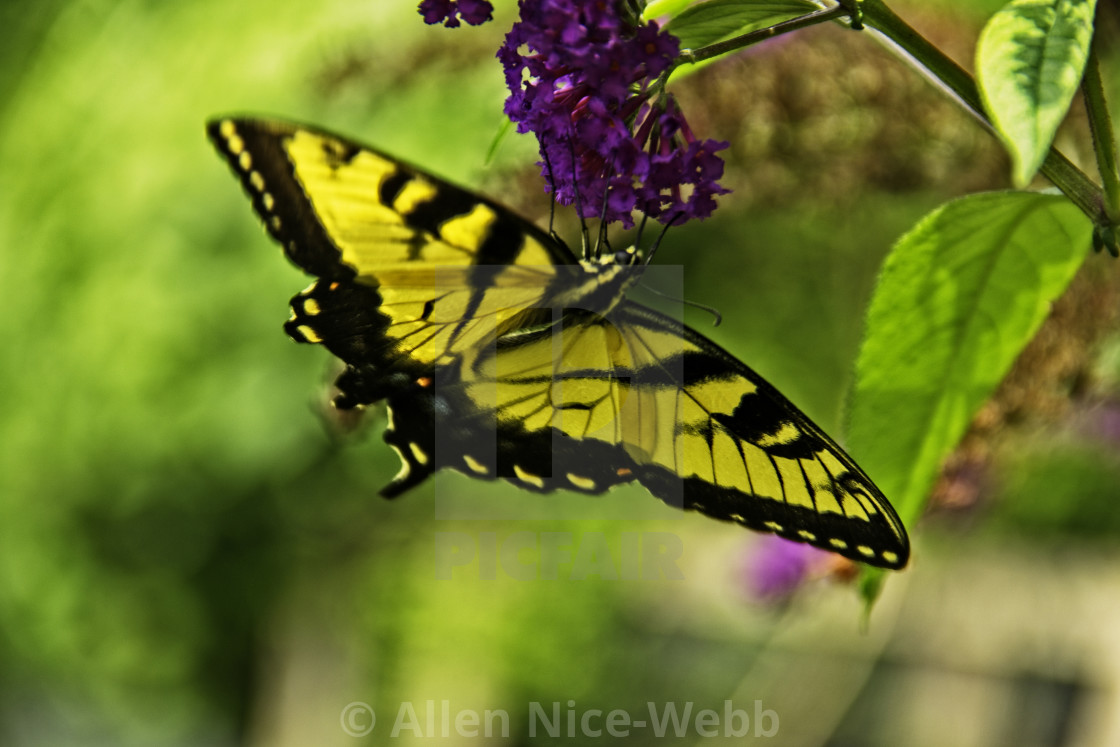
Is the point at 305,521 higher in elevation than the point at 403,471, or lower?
lower

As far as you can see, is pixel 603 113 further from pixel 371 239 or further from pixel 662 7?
pixel 371 239

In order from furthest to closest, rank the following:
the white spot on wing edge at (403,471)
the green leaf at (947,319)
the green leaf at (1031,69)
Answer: the white spot on wing edge at (403,471) < the green leaf at (947,319) < the green leaf at (1031,69)

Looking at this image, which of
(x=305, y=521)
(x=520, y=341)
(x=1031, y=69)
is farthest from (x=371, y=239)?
(x=305, y=521)

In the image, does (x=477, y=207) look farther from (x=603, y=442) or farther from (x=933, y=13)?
(x=933, y=13)

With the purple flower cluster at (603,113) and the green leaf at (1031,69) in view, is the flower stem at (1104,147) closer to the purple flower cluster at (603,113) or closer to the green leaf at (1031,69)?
the green leaf at (1031,69)

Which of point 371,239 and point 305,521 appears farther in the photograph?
point 305,521

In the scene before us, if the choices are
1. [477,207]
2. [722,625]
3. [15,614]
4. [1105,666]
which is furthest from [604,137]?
[15,614]

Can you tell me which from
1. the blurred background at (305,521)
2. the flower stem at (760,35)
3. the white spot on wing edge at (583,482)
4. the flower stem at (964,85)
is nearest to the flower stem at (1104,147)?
the flower stem at (964,85)
